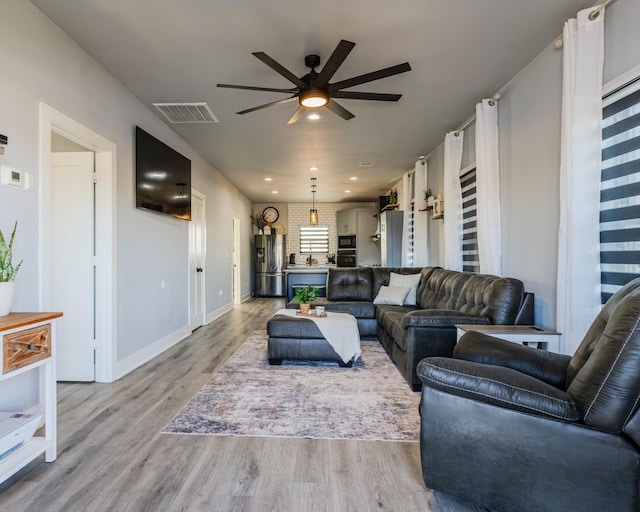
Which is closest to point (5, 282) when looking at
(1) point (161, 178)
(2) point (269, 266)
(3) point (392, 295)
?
(1) point (161, 178)

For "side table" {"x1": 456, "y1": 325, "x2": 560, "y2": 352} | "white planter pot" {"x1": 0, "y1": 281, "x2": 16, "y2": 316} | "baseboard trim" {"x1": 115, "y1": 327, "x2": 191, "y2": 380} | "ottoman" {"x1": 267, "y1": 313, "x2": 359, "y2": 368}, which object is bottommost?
"baseboard trim" {"x1": 115, "y1": 327, "x2": 191, "y2": 380}

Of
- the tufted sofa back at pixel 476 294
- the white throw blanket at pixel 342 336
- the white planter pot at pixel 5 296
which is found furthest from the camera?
the white throw blanket at pixel 342 336

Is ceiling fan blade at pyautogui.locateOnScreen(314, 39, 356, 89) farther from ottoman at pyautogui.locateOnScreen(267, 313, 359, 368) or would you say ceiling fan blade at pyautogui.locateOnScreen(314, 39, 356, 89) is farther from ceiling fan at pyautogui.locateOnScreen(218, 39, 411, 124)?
ottoman at pyautogui.locateOnScreen(267, 313, 359, 368)

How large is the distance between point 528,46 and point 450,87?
0.77m

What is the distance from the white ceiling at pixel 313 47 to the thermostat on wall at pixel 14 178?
1.10m

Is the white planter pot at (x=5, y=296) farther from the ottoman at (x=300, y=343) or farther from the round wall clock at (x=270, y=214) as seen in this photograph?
the round wall clock at (x=270, y=214)

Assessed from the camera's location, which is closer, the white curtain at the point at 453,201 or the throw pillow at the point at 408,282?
the white curtain at the point at 453,201

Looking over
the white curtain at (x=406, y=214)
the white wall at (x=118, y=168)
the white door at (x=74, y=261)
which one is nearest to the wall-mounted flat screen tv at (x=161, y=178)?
the white wall at (x=118, y=168)

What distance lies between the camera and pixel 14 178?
2141 mm

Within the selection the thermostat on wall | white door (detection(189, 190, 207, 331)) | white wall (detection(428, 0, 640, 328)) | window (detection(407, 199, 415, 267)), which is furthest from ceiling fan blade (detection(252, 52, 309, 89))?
window (detection(407, 199, 415, 267))

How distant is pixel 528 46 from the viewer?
8.94ft

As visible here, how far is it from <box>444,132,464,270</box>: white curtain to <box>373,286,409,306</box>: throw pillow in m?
0.71

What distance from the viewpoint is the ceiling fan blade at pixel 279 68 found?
7.50 ft

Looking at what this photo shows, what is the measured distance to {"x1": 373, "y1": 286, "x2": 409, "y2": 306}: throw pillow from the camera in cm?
477
